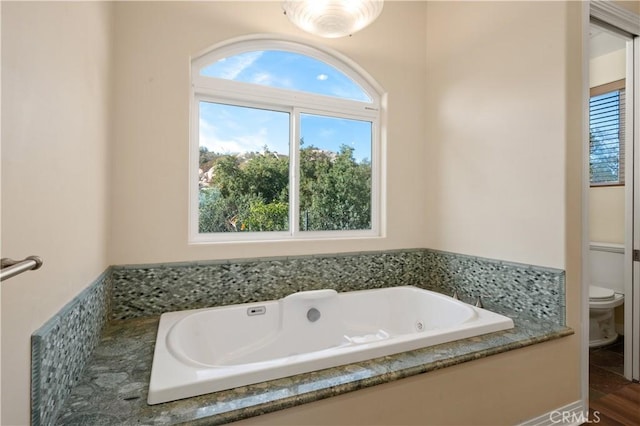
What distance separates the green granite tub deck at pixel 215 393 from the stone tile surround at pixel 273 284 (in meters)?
0.07

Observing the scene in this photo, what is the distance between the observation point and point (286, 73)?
7.44ft

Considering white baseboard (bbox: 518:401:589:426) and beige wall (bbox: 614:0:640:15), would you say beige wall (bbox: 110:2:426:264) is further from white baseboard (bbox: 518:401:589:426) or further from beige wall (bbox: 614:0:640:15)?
beige wall (bbox: 614:0:640:15)

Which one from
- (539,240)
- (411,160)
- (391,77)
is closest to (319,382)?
(539,240)

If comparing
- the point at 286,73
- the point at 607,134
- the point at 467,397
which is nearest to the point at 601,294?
the point at 607,134

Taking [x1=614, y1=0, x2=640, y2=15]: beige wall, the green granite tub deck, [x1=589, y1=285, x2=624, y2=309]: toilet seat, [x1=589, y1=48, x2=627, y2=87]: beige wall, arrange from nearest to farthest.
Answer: the green granite tub deck
[x1=614, y1=0, x2=640, y2=15]: beige wall
[x1=589, y1=285, x2=624, y2=309]: toilet seat
[x1=589, y1=48, x2=627, y2=87]: beige wall

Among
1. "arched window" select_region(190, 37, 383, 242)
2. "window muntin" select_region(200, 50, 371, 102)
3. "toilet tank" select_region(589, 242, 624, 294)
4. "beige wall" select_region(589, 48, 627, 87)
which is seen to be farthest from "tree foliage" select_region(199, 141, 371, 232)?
"beige wall" select_region(589, 48, 627, 87)

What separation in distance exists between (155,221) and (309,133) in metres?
1.23

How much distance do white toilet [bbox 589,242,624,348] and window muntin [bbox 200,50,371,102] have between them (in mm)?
2460

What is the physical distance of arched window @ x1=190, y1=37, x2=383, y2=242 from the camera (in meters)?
2.09

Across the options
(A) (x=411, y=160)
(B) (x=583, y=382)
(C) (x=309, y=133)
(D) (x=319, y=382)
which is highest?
(C) (x=309, y=133)

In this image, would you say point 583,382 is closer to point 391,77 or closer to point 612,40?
point 391,77

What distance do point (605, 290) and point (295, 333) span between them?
103 inches

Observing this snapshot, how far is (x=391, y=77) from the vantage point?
2.50m

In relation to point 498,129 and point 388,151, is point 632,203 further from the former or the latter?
point 388,151
